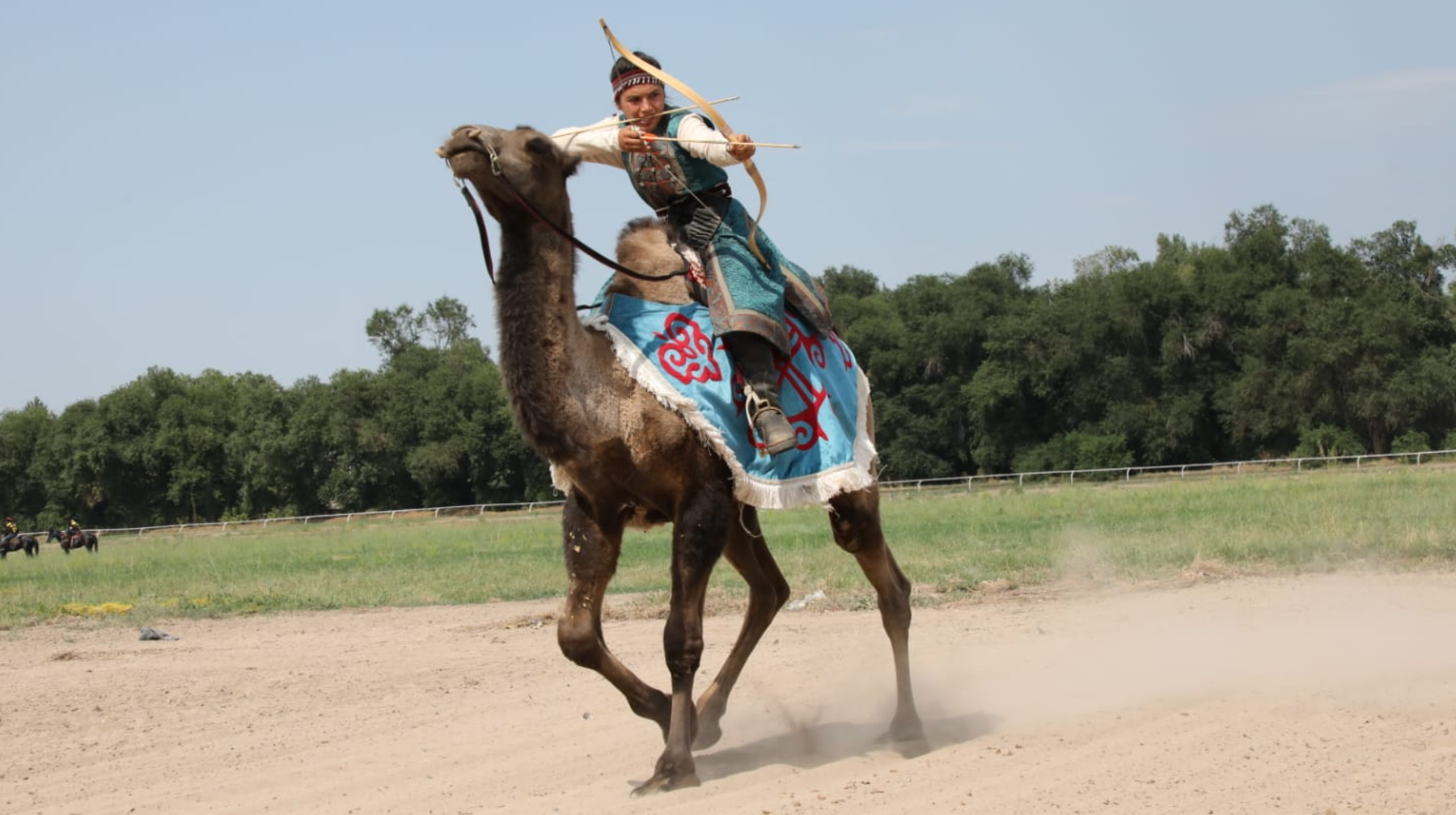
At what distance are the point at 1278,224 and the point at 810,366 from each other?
234 feet

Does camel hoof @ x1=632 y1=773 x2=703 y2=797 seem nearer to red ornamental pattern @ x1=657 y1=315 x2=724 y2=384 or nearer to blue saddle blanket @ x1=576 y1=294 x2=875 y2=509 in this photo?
blue saddle blanket @ x1=576 y1=294 x2=875 y2=509

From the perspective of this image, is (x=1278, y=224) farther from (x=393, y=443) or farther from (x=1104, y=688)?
(x=1104, y=688)

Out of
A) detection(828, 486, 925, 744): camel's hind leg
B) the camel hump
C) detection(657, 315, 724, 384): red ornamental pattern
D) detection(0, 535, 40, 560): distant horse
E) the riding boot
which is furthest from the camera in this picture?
detection(0, 535, 40, 560): distant horse

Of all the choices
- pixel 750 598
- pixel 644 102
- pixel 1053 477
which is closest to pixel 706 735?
pixel 750 598

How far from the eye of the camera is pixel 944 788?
687cm

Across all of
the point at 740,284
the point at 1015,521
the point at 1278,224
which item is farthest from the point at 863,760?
the point at 1278,224

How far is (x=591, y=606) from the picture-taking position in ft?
24.3

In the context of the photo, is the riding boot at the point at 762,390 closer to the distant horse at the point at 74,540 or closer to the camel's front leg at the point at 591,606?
the camel's front leg at the point at 591,606

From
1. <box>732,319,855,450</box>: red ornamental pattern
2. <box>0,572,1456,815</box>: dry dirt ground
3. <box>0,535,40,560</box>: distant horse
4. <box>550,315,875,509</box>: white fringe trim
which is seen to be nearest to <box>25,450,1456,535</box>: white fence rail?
<box>0,535,40,560</box>: distant horse

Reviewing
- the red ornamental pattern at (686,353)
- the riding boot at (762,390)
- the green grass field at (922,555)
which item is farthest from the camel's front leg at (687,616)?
the green grass field at (922,555)

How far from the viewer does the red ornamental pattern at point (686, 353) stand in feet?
24.1

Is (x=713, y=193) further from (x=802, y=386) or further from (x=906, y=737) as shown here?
(x=906, y=737)

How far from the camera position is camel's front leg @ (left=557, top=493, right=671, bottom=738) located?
7375 mm

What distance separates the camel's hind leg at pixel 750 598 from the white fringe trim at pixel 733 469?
76 centimetres
